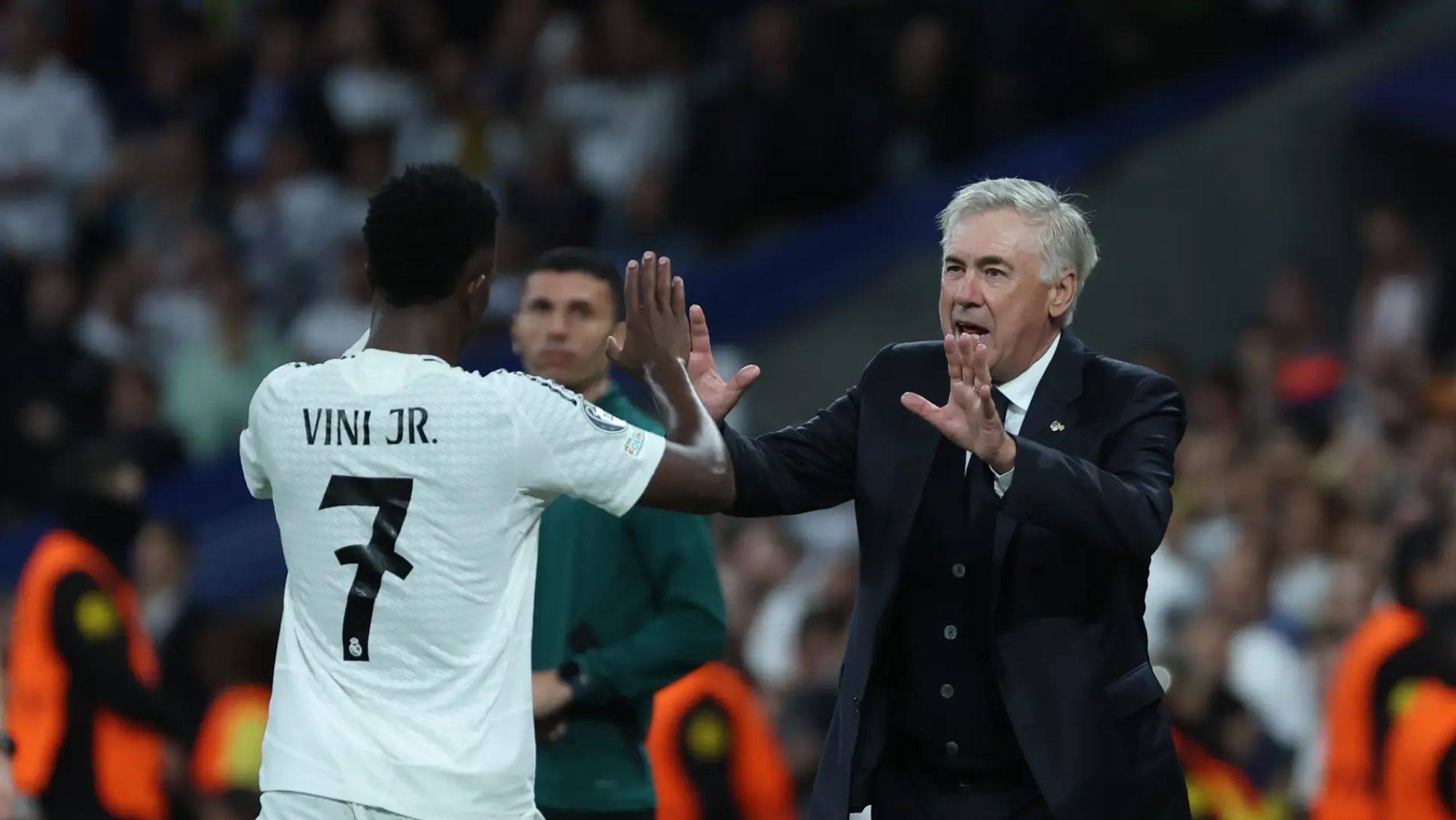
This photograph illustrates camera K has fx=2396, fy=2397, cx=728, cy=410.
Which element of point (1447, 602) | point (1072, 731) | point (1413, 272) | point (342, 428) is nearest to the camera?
point (342, 428)

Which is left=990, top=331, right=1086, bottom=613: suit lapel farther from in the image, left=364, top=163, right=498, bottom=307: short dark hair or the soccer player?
left=364, top=163, right=498, bottom=307: short dark hair

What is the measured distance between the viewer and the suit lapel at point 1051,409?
14.9 feet

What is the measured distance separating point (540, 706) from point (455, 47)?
9.01 metres

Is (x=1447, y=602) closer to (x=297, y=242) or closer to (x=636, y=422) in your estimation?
(x=636, y=422)

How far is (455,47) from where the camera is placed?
13.8 metres

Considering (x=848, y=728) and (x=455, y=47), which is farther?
(x=455, y=47)

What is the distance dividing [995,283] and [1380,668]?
8.28ft

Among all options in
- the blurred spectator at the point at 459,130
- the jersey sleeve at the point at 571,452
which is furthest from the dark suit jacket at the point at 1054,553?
the blurred spectator at the point at 459,130

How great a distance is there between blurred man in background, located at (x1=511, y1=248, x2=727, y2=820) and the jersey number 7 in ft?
4.01

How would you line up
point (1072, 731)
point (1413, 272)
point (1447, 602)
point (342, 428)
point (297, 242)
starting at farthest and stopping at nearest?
point (297, 242), point (1413, 272), point (1447, 602), point (1072, 731), point (342, 428)

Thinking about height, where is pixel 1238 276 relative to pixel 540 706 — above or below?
above

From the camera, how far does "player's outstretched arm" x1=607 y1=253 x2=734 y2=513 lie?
4.28 meters

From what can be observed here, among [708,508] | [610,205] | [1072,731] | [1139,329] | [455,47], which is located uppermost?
[455,47]

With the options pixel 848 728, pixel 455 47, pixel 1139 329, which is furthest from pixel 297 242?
pixel 848 728
